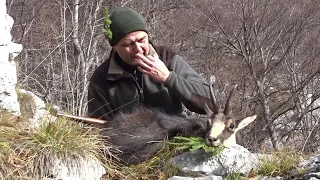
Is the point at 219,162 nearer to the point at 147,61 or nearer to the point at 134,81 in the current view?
the point at 147,61

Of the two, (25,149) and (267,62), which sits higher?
(267,62)

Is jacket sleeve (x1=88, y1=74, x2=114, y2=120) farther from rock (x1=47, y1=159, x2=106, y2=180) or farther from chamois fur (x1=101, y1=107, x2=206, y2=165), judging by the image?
rock (x1=47, y1=159, x2=106, y2=180)

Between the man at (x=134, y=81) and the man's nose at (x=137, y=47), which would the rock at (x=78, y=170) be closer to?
the man at (x=134, y=81)

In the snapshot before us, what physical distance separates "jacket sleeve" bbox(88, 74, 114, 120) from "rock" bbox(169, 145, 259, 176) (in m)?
0.99

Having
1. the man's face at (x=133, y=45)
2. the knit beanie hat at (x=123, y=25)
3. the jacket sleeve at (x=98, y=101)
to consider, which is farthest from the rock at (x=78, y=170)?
the knit beanie hat at (x=123, y=25)

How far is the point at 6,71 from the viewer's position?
175 inches

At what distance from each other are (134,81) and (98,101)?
0.36 m

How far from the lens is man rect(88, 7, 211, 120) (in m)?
4.05

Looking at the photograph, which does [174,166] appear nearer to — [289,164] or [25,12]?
[289,164]

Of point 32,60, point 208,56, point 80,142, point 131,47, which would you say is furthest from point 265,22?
point 80,142

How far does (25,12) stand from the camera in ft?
43.3

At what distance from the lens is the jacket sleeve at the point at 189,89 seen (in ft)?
12.8

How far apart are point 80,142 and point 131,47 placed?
39.5 inches

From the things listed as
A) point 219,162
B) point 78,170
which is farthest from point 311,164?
point 78,170
